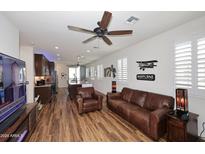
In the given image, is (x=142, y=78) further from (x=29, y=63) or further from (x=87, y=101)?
(x=29, y=63)

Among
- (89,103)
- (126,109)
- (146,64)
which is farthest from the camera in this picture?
(89,103)

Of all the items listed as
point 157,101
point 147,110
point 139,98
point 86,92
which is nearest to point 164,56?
point 157,101

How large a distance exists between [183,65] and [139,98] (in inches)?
62.6

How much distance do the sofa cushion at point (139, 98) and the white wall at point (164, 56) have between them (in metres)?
0.34

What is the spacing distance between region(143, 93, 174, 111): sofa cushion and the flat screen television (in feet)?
10.6

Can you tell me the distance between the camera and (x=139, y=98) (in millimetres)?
3832

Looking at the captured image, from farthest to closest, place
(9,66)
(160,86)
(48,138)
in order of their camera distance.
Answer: (160,86), (48,138), (9,66)

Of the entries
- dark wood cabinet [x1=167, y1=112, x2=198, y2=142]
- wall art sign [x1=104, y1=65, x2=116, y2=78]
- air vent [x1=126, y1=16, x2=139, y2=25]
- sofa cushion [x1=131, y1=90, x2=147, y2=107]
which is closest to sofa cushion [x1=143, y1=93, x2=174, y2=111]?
sofa cushion [x1=131, y1=90, x2=147, y2=107]

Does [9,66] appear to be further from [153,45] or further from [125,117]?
[153,45]

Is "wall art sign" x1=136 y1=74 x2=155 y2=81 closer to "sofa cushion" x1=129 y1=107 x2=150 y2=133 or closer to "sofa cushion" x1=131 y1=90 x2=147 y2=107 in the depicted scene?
"sofa cushion" x1=131 y1=90 x2=147 y2=107

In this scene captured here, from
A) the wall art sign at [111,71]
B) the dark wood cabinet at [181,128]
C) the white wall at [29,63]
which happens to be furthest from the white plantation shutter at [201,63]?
the white wall at [29,63]
